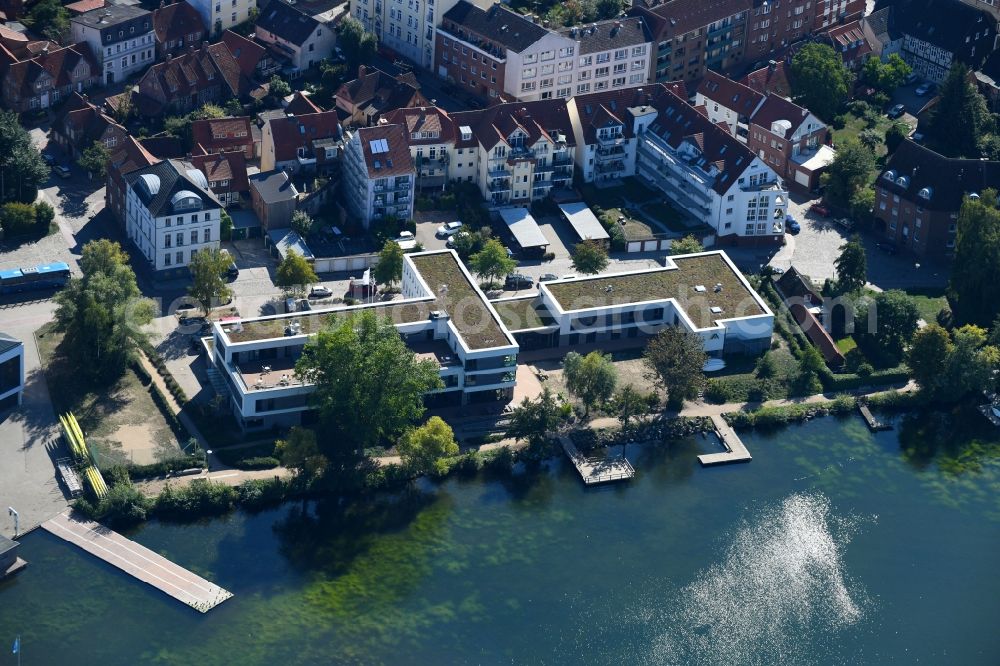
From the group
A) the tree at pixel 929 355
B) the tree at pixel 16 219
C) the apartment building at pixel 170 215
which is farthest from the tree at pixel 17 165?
the tree at pixel 929 355

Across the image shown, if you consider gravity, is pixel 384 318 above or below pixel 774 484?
above

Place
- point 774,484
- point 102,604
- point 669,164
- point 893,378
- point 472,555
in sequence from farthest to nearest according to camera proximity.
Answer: point 669,164 → point 893,378 → point 774,484 → point 472,555 → point 102,604

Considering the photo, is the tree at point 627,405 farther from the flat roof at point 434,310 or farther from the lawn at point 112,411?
the lawn at point 112,411

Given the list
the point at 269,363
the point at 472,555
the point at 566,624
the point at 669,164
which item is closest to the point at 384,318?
the point at 269,363

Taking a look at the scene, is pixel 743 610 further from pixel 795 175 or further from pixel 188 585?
pixel 795 175

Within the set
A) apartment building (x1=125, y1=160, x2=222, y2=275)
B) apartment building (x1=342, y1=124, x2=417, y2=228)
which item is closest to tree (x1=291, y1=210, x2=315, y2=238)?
apartment building (x1=342, y1=124, x2=417, y2=228)

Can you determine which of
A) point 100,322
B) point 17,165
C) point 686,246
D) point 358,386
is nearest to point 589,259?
point 686,246

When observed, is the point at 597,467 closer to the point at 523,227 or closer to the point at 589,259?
the point at 589,259
